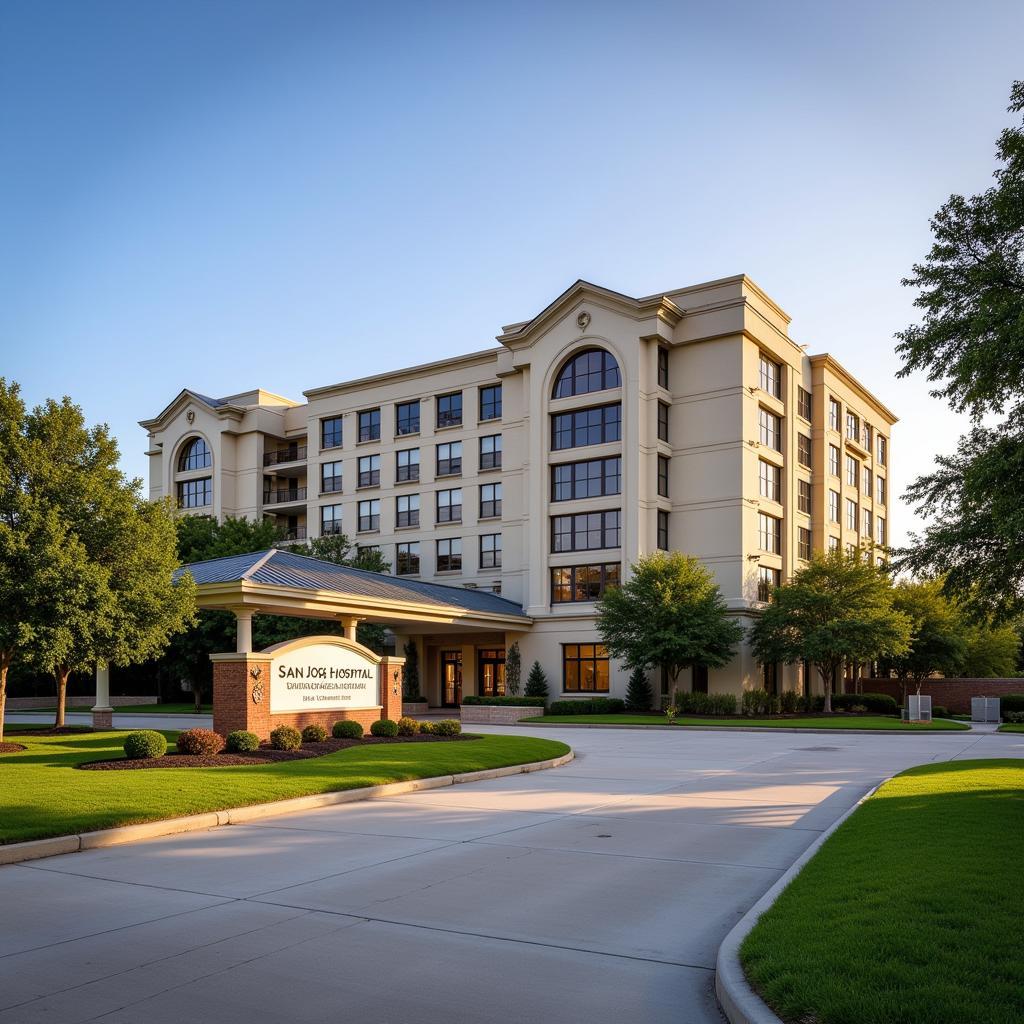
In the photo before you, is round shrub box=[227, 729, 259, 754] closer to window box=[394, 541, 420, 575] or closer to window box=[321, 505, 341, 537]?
window box=[394, 541, 420, 575]

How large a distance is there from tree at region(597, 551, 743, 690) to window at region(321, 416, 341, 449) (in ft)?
78.9

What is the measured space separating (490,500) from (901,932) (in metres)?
46.5

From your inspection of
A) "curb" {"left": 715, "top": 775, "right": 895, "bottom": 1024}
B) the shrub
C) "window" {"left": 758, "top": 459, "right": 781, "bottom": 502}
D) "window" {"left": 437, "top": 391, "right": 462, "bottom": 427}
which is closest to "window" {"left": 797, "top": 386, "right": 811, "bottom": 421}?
"window" {"left": 758, "top": 459, "right": 781, "bottom": 502}

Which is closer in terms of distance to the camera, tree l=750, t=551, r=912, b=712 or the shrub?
the shrub

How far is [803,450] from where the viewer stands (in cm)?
5259

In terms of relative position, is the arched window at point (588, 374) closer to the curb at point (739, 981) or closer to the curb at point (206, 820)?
the curb at point (206, 820)

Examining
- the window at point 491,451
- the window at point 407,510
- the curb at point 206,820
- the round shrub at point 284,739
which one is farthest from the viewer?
the window at point 407,510

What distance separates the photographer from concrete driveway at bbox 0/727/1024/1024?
19.6 feet

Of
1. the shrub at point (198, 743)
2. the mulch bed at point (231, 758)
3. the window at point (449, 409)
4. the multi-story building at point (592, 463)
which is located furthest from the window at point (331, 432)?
the shrub at point (198, 743)

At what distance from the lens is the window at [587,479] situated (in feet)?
153

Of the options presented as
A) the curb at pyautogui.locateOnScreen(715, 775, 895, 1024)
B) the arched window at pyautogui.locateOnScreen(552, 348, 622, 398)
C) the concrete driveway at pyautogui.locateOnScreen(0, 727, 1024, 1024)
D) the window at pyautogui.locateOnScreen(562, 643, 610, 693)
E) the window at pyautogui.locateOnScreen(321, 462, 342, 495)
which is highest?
the arched window at pyautogui.locateOnScreen(552, 348, 622, 398)

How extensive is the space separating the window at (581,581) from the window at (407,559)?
9944 millimetres

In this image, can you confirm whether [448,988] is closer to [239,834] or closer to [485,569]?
[239,834]

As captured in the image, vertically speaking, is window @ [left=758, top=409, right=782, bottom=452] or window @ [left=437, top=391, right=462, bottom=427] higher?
window @ [left=437, top=391, right=462, bottom=427]
